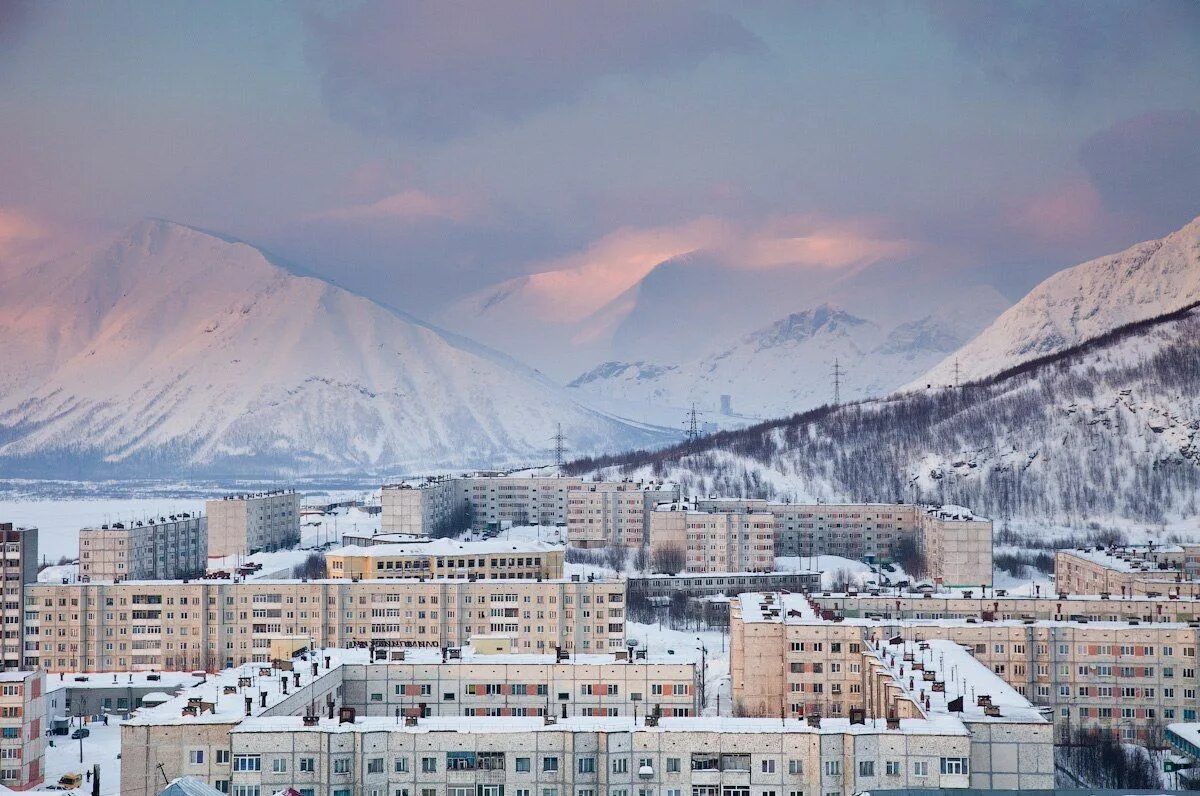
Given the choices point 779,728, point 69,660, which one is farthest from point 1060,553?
point 779,728

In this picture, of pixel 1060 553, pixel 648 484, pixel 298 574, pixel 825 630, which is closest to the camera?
pixel 825 630

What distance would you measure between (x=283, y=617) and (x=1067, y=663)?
77.7 ft

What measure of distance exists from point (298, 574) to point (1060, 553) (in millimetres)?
31581

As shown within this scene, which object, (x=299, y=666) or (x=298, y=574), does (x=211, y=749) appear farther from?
(x=298, y=574)

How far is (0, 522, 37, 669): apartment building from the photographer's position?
176 feet

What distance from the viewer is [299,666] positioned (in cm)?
3634

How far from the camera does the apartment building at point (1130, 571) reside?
57.1 m

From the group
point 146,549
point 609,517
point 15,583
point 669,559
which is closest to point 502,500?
point 609,517

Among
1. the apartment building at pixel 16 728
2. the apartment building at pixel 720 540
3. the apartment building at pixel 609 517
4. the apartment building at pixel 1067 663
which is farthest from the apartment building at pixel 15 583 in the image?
the apartment building at pixel 609 517

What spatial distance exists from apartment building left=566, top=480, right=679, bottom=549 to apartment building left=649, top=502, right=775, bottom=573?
8.02m

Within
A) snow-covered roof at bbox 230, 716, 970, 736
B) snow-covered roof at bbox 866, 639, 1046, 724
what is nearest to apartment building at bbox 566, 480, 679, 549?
snow-covered roof at bbox 866, 639, 1046, 724

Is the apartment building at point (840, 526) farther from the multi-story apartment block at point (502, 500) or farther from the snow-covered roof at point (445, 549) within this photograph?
the snow-covered roof at point (445, 549)

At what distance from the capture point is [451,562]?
2379 inches

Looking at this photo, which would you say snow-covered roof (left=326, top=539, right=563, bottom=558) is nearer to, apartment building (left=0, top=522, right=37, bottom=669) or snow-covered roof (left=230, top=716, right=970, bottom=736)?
apartment building (left=0, top=522, right=37, bottom=669)
